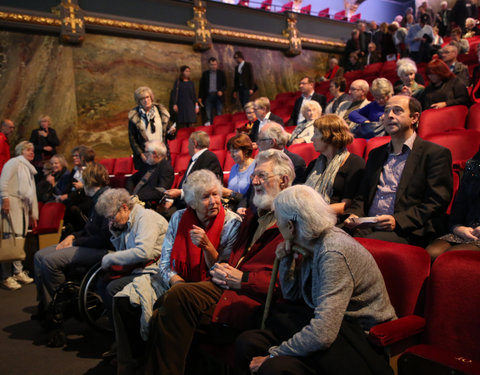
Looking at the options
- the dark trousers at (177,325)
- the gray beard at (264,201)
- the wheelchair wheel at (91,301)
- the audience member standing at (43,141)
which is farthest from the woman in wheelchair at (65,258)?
the audience member standing at (43,141)

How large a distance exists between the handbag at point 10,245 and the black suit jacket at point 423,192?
3.24 metres

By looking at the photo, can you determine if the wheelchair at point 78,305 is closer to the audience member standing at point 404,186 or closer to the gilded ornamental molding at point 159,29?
the audience member standing at point 404,186

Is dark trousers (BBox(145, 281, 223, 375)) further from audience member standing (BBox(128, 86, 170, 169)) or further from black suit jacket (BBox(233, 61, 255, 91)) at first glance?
black suit jacket (BBox(233, 61, 255, 91))

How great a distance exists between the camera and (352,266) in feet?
3.89

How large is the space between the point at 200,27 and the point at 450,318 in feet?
22.9

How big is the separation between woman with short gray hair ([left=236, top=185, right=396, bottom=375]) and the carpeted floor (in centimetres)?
120

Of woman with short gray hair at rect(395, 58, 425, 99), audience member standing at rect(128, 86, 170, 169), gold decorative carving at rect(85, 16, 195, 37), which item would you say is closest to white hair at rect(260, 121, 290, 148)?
woman with short gray hair at rect(395, 58, 425, 99)

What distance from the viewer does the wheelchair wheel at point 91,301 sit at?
2330 mm

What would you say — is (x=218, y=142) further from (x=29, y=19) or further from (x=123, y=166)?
(x=29, y=19)

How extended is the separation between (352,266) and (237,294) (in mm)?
518

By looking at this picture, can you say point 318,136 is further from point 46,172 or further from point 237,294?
point 46,172

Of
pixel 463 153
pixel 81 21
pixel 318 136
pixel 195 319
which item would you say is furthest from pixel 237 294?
pixel 81 21

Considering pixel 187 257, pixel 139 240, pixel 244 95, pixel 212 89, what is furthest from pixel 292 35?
pixel 187 257

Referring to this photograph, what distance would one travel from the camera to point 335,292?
45.2 inches
